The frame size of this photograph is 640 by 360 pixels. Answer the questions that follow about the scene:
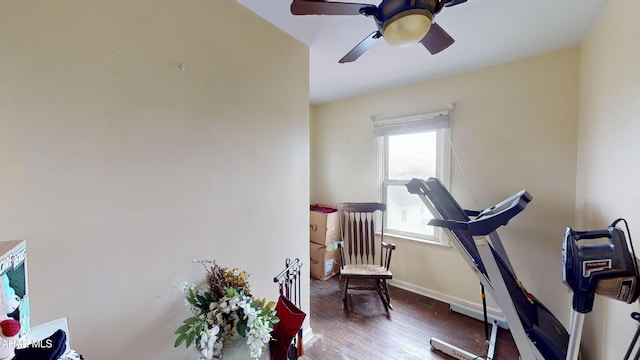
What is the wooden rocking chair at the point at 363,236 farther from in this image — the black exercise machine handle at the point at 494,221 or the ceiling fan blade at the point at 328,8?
the ceiling fan blade at the point at 328,8

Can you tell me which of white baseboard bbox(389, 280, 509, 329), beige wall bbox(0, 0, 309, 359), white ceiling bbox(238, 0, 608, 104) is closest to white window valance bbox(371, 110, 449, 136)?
white ceiling bbox(238, 0, 608, 104)

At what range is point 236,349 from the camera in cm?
106

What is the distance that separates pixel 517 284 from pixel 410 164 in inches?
60.3

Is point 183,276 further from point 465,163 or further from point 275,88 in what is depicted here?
point 465,163

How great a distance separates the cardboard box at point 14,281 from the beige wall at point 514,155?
288 centimetres

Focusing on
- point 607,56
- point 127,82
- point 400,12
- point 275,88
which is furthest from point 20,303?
point 607,56

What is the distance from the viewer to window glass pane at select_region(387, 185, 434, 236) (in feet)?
8.96

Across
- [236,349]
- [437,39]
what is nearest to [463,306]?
[236,349]

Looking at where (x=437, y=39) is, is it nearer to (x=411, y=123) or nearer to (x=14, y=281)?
(x=411, y=123)

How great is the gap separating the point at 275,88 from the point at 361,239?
200 cm

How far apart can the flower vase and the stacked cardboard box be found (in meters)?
1.98

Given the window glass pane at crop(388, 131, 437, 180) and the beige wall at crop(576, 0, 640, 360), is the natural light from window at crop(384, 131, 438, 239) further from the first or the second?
the beige wall at crop(576, 0, 640, 360)

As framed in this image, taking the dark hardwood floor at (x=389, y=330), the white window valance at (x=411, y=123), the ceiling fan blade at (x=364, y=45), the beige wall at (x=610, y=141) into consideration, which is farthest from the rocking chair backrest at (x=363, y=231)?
the ceiling fan blade at (x=364, y=45)

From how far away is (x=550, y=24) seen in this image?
1.60m
